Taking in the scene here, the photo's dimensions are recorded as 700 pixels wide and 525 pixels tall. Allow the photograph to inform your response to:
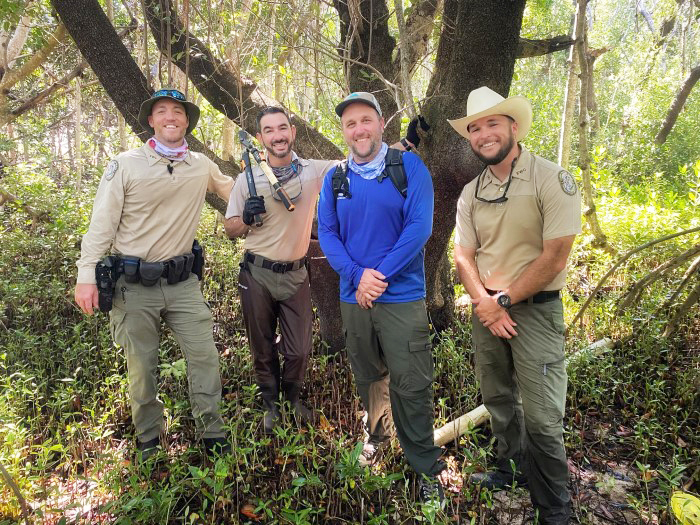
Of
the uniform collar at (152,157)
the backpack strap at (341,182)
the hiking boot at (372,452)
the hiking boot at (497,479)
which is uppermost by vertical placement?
the uniform collar at (152,157)

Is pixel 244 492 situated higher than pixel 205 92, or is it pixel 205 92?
pixel 205 92

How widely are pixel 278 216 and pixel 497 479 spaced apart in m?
2.40

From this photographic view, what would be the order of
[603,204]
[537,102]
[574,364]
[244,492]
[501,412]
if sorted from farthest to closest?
1. [537,102]
2. [603,204]
3. [574,364]
4. [501,412]
5. [244,492]

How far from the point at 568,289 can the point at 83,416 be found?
223 inches

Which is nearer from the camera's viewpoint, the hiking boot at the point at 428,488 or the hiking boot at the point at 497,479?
the hiking boot at the point at 428,488

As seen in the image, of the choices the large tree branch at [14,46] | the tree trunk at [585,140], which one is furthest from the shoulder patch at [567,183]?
the large tree branch at [14,46]

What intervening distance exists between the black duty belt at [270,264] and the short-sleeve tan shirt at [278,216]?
1.2 inches

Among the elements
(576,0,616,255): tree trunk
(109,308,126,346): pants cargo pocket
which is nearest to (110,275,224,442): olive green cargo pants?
(109,308,126,346): pants cargo pocket

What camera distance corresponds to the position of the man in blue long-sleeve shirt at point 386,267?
113 inches

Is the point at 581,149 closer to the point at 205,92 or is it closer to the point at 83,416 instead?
the point at 205,92

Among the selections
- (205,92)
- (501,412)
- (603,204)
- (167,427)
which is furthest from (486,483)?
(603,204)

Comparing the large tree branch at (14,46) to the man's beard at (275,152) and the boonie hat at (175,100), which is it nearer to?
the boonie hat at (175,100)

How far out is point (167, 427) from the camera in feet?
11.6

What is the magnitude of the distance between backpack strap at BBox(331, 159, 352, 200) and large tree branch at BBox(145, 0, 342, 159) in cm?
176
